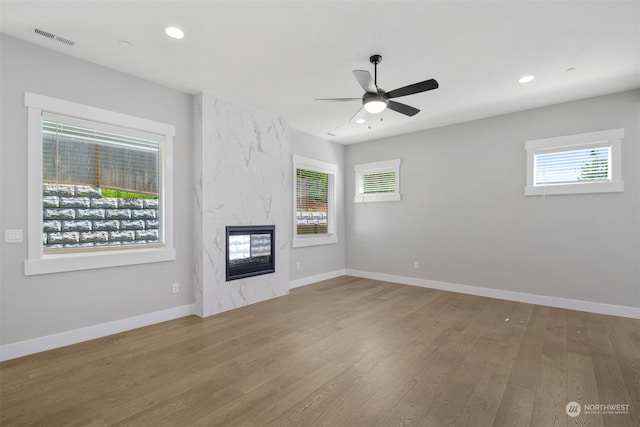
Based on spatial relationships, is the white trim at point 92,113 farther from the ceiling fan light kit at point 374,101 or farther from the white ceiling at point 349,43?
the ceiling fan light kit at point 374,101

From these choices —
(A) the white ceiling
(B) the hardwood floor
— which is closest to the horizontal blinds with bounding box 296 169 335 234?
(A) the white ceiling

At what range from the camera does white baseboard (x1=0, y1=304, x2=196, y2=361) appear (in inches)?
111

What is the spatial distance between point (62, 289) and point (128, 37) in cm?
260

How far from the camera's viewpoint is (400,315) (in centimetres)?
402

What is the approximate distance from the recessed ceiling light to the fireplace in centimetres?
239

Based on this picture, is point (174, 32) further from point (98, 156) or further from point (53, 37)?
point (98, 156)

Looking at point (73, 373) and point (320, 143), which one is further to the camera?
point (320, 143)

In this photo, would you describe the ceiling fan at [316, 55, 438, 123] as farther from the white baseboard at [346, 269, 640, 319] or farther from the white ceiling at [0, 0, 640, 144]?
the white baseboard at [346, 269, 640, 319]

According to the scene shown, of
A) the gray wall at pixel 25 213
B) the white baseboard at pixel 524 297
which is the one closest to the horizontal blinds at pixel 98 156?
the gray wall at pixel 25 213

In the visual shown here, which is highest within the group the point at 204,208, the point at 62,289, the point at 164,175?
the point at 164,175

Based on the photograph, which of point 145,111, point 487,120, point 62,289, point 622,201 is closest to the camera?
point 62,289

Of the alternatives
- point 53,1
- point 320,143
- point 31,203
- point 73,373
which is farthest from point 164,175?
point 320,143

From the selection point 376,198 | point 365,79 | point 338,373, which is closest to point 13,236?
point 338,373

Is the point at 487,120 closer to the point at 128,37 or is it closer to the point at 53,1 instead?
the point at 128,37
